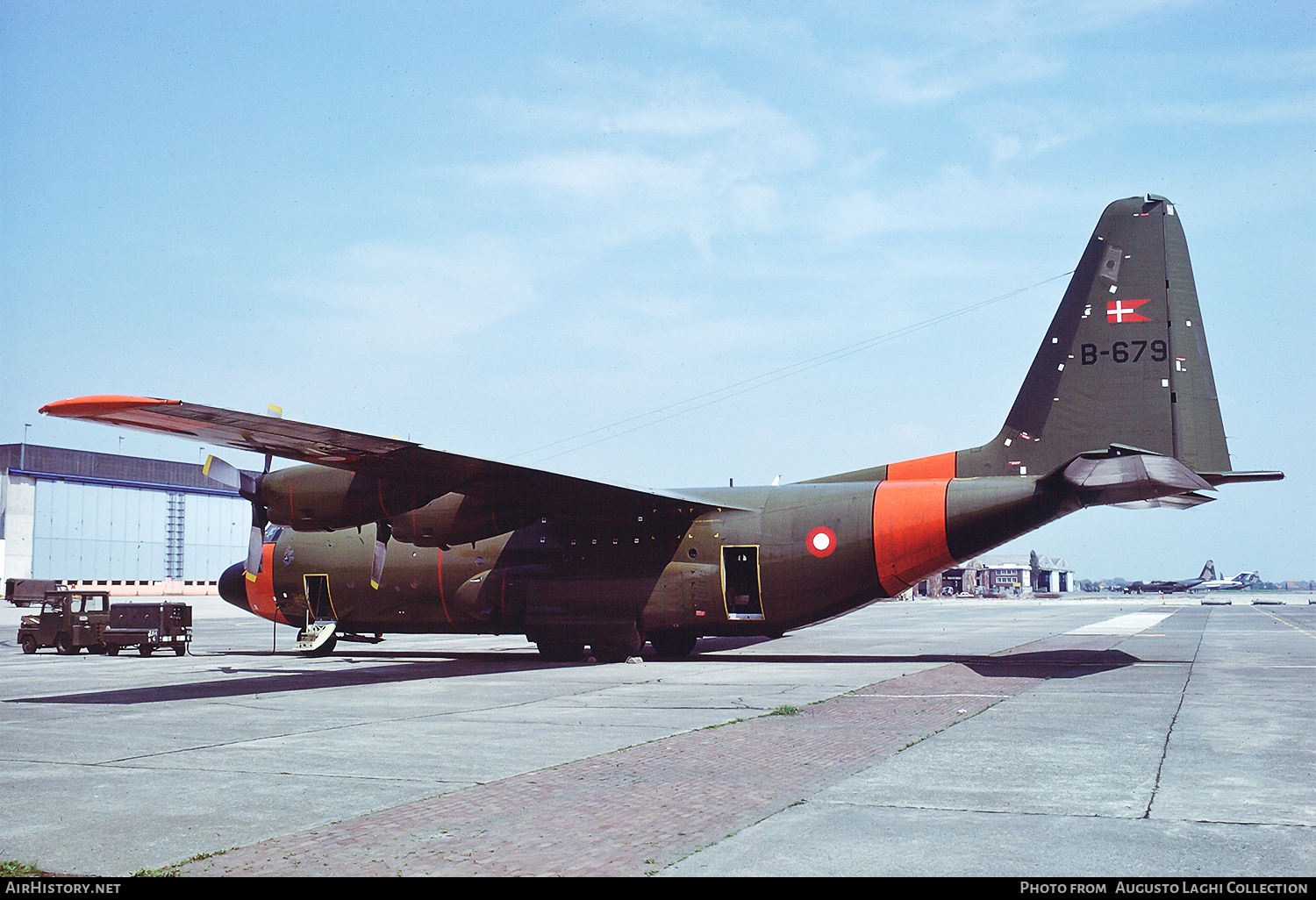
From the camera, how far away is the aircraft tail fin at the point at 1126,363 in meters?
18.2

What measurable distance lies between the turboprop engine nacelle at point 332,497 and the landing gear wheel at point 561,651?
4.93 meters

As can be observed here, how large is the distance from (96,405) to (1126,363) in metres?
17.0

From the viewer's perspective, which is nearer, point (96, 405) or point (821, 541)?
point (96, 405)

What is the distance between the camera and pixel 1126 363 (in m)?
18.6

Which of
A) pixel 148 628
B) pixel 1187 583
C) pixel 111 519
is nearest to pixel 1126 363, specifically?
pixel 148 628

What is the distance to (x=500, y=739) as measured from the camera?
36.6ft

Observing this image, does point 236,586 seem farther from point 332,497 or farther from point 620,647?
point 620,647

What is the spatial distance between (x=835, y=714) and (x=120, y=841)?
8472mm

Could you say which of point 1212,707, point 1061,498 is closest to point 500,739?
point 1212,707

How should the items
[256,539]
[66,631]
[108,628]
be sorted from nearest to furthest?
[256,539], [108,628], [66,631]

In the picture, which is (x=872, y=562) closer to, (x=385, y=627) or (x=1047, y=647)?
(x=1047, y=647)

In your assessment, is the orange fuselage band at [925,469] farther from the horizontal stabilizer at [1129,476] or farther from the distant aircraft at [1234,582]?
the distant aircraft at [1234,582]

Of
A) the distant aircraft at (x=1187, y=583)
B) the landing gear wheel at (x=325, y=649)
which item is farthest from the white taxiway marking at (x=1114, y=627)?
the distant aircraft at (x=1187, y=583)

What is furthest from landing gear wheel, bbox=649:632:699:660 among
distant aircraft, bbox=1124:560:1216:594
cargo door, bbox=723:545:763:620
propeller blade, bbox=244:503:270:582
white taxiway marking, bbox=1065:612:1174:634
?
distant aircraft, bbox=1124:560:1216:594
